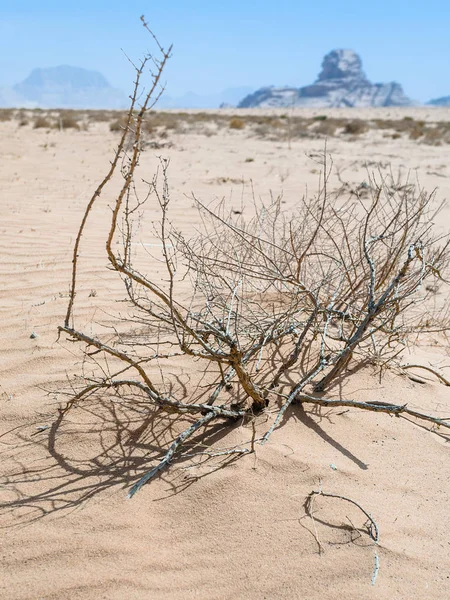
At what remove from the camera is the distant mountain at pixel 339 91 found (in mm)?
153250

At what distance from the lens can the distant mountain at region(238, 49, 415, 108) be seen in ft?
503

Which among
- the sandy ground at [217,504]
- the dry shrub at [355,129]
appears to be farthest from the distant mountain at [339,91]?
the sandy ground at [217,504]

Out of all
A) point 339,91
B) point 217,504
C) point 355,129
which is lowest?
point 217,504

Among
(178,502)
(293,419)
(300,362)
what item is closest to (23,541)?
(178,502)

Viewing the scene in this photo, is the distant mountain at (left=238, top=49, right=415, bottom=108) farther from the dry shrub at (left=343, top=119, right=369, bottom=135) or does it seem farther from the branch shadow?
the branch shadow

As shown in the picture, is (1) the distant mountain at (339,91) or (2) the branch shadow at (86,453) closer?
(2) the branch shadow at (86,453)

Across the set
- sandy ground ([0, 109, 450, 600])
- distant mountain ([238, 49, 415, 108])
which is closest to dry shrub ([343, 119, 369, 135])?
sandy ground ([0, 109, 450, 600])

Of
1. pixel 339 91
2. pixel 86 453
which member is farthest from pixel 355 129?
pixel 339 91

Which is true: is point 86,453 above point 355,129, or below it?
below

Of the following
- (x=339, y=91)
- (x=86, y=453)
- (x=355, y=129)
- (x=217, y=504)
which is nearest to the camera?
(x=217, y=504)

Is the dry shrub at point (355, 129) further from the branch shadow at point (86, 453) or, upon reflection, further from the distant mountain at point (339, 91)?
the distant mountain at point (339, 91)

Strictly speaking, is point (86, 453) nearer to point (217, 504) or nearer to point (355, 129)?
point (217, 504)

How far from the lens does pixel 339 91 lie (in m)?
160

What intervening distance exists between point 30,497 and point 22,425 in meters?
0.44
